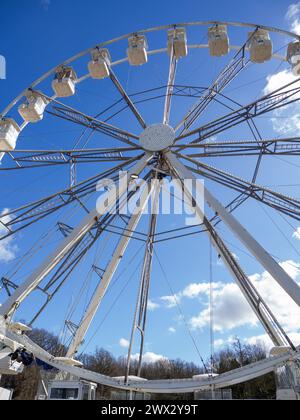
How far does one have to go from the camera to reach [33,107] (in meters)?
13.0

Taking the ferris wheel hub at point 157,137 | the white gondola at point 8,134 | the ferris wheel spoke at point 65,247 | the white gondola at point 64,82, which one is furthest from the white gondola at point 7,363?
the white gondola at point 64,82

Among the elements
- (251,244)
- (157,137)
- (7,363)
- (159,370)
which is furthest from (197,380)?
(159,370)

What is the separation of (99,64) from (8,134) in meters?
4.59

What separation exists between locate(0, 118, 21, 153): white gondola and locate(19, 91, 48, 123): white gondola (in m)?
0.73

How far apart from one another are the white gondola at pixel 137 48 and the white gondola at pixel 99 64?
38.7 inches

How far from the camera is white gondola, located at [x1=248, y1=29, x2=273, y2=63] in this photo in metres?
12.9

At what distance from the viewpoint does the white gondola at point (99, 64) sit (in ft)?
44.9

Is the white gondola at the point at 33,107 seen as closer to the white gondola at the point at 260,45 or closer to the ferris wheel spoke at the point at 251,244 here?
the ferris wheel spoke at the point at 251,244

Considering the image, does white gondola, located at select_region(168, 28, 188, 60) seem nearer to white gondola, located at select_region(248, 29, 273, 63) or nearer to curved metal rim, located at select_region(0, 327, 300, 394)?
white gondola, located at select_region(248, 29, 273, 63)

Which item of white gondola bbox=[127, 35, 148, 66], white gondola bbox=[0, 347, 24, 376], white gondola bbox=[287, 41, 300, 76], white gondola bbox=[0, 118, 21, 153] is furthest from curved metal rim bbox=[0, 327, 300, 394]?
white gondola bbox=[127, 35, 148, 66]

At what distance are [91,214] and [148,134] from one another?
12.9 ft

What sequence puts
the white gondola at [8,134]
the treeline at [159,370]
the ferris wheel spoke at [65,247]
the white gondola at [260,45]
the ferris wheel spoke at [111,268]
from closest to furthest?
1. the ferris wheel spoke at [65,247]
2. the white gondola at [8,134]
3. the white gondola at [260,45]
4. the ferris wheel spoke at [111,268]
5. the treeline at [159,370]

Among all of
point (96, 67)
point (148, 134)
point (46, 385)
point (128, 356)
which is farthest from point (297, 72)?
point (46, 385)
